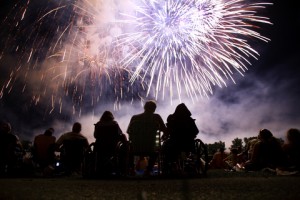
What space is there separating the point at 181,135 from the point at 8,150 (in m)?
4.73

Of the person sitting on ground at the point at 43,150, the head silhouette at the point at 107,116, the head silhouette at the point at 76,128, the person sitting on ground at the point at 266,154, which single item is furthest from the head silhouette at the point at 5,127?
the person sitting on ground at the point at 266,154

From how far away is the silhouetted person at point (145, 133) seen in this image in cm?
725

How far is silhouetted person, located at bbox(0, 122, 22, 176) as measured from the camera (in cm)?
873

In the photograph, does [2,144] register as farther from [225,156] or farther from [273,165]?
[225,156]

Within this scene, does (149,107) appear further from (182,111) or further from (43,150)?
(43,150)

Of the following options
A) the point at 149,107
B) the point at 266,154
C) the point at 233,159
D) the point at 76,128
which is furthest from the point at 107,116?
the point at 233,159

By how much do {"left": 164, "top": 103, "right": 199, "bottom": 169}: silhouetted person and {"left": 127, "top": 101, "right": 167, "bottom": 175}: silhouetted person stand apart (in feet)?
0.85

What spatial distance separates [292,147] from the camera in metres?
7.62

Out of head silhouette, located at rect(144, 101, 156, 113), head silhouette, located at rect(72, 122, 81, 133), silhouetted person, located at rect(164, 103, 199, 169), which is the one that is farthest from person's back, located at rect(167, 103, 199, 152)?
head silhouette, located at rect(72, 122, 81, 133)

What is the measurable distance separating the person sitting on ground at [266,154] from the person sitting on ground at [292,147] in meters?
0.28

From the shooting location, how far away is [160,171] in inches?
295

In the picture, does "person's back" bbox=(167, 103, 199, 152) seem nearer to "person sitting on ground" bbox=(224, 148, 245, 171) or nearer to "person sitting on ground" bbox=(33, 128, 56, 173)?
"person sitting on ground" bbox=(33, 128, 56, 173)

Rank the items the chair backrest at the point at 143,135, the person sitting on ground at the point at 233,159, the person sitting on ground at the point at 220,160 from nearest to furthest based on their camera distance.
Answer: the chair backrest at the point at 143,135
the person sitting on ground at the point at 233,159
the person sitting on ground at the point at 220,160

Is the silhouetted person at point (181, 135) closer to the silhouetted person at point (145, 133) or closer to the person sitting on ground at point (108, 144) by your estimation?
the silhouetted person at point (145, 133)
